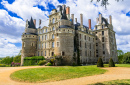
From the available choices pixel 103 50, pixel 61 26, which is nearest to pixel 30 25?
pixel 61 26

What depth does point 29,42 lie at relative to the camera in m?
37.5

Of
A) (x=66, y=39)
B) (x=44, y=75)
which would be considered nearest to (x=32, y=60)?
(x=66, y=39)

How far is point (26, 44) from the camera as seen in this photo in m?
37.2

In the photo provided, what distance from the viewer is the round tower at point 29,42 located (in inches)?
1453

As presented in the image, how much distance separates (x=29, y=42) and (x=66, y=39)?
14.7m

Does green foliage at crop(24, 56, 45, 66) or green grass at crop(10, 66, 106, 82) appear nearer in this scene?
green grass at crop(10, 66, 106, 82)

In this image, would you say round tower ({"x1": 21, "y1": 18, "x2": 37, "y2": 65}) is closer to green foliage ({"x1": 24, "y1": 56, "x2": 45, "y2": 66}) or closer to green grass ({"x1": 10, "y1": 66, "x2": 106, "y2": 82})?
green foliage ({"x1": 24, "y1": 56, "x2": 45, "y2": 66})

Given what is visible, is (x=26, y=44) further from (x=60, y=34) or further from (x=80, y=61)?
(x=80, y=61)

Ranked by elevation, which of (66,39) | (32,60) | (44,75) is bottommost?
(44,75)

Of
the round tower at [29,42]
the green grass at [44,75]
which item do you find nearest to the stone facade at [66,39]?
the round tower at [29,42]

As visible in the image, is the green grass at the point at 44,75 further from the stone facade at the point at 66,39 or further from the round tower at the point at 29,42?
the round tower at the point at 29,42

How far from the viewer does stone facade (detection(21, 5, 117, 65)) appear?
95.8ft

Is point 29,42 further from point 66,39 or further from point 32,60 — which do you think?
point 66,39

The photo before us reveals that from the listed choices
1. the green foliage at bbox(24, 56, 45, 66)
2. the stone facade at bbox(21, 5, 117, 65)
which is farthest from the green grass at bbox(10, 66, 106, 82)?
the green foliage at bbox(24, 56, 45, 66)
